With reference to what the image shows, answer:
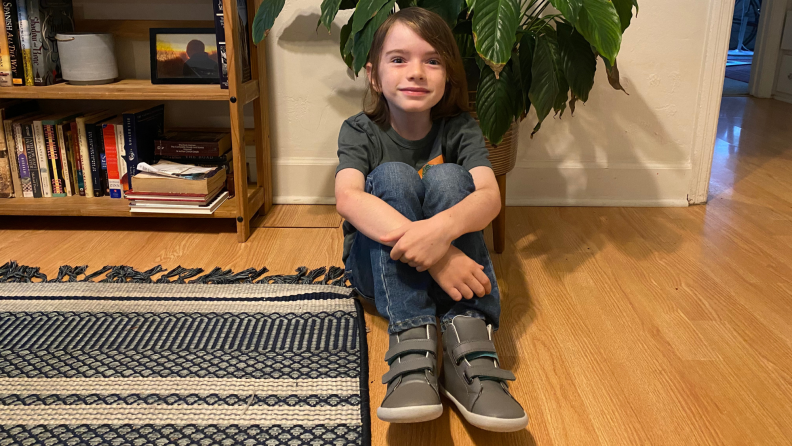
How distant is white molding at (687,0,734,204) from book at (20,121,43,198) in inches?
76.7

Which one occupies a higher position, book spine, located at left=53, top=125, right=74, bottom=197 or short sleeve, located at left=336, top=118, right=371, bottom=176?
short sleeve, located at left=336, top=118, right=371, bottom=176

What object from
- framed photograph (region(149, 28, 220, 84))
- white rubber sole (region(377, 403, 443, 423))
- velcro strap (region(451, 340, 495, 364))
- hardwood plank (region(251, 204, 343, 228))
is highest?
framed photograph (region(149, 28, 220, 84))

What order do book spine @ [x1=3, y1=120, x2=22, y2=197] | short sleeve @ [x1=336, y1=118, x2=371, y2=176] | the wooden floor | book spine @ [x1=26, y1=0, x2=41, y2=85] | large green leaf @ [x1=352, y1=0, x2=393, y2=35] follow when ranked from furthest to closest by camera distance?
book spine @ [x1=3, y1=120, x2=22, y2=197] < book spine @ [x1=26, y1=0, x2=41, y2=85] < large green leaf @ [x1=352, y1=0, x2=393, y2=35] < short sleeve @ [x1=336, y1=118, x2=371, y2=176] < the wooden floor

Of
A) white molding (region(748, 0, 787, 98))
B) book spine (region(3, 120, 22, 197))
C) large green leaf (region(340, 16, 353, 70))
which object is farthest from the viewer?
white molding (region(748, 0, 787, 98))

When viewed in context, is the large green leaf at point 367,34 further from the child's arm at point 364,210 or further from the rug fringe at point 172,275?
the rug fringe at point 172,275

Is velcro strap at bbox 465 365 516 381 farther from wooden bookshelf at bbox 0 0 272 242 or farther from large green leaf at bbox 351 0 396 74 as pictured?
wooden bookshelf at bbox 0 0 272 242

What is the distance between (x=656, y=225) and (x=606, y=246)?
26cm

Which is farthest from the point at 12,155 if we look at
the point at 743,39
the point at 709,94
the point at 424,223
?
the point at 743,39

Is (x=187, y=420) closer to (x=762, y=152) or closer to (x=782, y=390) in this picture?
(x=782, y=390)

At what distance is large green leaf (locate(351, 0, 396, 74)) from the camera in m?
1.27

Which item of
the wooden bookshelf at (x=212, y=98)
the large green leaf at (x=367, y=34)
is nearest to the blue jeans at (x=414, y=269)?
the large green leaf at (x=367, y=34)

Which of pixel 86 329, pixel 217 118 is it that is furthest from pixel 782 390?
pixel 217 118

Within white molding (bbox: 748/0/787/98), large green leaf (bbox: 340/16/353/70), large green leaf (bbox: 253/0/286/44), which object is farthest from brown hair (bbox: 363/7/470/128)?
white molding (bbox: 748/0/787/98)

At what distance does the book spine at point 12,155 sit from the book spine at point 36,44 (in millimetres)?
190
